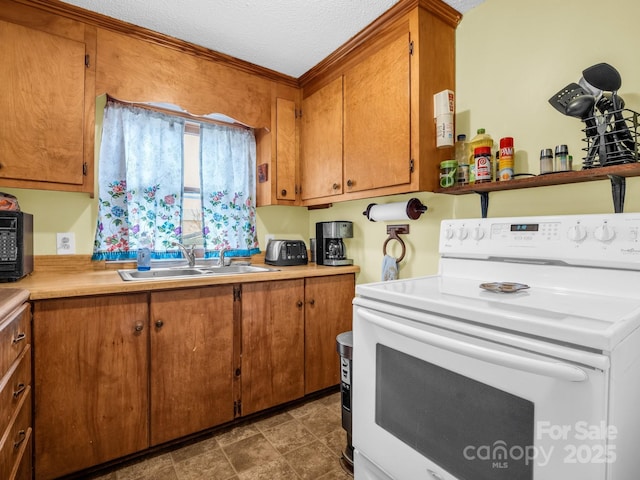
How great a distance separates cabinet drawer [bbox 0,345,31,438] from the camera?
103 centimetres

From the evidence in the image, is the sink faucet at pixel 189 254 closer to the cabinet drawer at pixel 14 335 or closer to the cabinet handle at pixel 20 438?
the cabinet drawer at pixel 14 335

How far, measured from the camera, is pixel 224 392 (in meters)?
1.79

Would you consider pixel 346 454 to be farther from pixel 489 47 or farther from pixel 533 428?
pixel 489 47

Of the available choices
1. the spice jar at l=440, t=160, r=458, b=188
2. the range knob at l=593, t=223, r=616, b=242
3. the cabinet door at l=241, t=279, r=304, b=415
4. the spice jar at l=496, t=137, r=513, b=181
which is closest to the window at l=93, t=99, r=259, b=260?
the cabinet door at l=241, t=279, r=304, b=415

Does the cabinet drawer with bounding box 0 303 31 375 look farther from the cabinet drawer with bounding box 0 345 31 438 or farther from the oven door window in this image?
the oven door window

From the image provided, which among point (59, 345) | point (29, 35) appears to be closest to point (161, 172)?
point (29, 35)

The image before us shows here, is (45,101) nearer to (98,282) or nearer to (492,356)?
(98,282)

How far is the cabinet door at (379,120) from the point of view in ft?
5.56

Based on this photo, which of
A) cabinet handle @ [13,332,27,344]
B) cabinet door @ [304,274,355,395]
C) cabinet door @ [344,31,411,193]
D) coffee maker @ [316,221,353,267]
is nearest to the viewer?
cabinet handle @ [13,332,27,344]

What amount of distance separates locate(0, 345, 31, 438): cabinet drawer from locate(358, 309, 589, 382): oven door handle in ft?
3.90

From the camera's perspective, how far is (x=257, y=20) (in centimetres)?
179

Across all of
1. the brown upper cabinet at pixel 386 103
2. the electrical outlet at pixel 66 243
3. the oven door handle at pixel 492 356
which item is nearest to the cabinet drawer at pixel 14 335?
the electrical outlet at pixel 66 243

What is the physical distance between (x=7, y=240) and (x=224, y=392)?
1224 mm

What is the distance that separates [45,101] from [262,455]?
2.00 m
